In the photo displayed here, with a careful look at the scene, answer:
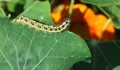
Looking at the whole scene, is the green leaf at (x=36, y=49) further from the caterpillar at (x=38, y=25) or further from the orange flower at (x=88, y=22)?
the orange flower at (x=88, y=22)

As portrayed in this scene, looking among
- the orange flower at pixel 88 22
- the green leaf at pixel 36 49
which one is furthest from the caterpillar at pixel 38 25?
the orange flower at pixel 88 22

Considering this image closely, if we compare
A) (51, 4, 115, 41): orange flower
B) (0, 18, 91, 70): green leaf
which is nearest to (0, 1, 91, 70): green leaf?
Result: (0, 18, 91, 70): green leaf

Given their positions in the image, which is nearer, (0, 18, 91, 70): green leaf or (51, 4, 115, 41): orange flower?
(0, 18, 91, 70): green leaf

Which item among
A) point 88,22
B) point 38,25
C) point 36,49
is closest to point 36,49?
point 36,49

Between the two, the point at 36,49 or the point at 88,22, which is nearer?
the point at 36,49

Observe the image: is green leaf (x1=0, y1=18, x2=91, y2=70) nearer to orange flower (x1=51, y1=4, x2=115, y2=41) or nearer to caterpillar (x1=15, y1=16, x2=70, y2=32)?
caterpillar (x1=15, y1=16, x2=70, y2=32)

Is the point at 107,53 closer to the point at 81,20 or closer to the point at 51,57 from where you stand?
the point at 81,20

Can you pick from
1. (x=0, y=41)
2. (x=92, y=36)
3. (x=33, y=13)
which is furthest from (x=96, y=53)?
(x=0, y=41)

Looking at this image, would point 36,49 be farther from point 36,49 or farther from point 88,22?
point 88,22
